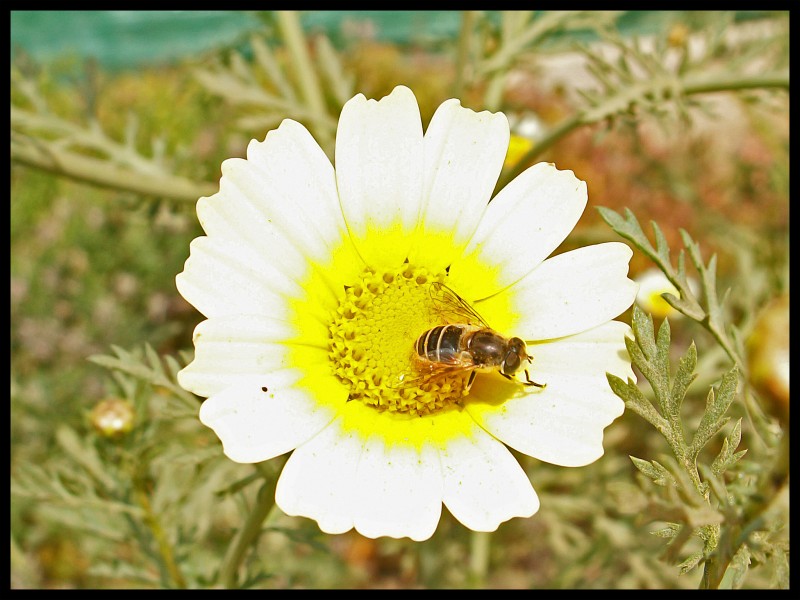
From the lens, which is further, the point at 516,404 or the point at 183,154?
the point at 183,154

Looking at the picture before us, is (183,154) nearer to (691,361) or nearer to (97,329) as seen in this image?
(97,329)

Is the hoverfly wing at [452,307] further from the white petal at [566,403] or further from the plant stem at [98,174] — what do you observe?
the plant stem at [98,174]

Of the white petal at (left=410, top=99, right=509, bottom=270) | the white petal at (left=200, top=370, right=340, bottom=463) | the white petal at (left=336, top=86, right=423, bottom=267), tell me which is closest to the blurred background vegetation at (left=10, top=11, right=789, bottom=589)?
the white petal at (left=200, top=370, right=340, bottom=463)

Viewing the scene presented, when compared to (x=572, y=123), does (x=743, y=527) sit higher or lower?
lower

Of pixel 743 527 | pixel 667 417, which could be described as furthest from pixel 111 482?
pixel 743 527

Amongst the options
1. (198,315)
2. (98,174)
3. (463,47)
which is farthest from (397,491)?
(198,315)

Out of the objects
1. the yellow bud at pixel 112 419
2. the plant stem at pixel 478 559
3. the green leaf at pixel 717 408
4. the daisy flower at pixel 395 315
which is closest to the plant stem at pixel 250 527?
Result: the daisy flower at pixel 395 315
